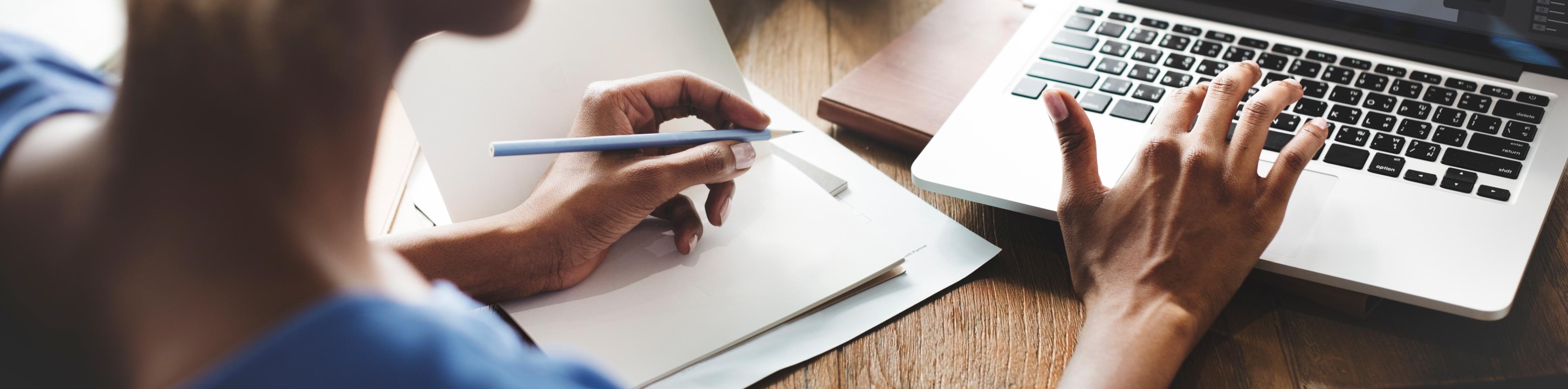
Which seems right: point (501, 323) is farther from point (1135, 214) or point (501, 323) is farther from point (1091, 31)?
point (1091, 31)

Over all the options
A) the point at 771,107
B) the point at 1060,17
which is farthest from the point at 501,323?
the point at 1060,17

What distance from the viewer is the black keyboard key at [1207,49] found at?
2.48 feet

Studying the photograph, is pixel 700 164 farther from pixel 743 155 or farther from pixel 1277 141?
pixel 1277 141

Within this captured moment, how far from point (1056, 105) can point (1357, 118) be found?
28 cm

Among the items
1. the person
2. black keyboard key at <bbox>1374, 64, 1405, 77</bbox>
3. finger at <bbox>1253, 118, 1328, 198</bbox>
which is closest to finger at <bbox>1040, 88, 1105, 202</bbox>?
finger at <bbox>1253, 118, 1328, 198</bbox>

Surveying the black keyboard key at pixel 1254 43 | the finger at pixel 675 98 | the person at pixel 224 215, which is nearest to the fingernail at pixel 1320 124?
the black keyboard key at pixel 1254 43

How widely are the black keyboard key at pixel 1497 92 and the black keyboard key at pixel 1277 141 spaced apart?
17 cm

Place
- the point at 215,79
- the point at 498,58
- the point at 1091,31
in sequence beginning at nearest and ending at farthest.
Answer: the point at 215,79 < the point at 498,58 < the point at 1091,31

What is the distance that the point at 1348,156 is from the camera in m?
0.63

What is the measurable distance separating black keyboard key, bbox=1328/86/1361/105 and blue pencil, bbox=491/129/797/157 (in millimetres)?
481

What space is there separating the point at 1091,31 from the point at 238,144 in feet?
2.47


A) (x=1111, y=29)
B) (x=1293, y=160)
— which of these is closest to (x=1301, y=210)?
(x=1293, y=160)

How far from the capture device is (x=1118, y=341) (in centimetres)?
53

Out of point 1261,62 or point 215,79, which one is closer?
point 215,79
